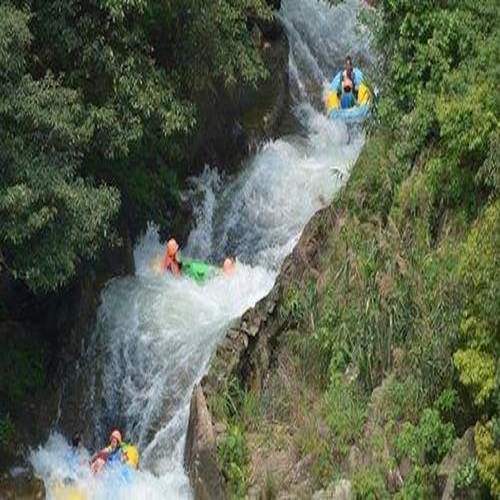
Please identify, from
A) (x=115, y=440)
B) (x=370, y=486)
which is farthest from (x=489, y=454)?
(x=115, y=440)

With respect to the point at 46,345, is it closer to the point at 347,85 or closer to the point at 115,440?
the point at 115,440

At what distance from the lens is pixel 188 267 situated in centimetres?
1673

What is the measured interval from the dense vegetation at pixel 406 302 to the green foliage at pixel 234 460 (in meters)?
0.02

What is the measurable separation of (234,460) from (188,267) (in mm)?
4688

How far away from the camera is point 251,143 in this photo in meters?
19.0

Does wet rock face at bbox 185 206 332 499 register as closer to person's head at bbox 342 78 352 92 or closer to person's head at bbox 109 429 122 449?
person's head at bbox 109 429 122 449

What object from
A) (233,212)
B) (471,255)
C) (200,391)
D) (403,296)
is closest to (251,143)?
(233,212)

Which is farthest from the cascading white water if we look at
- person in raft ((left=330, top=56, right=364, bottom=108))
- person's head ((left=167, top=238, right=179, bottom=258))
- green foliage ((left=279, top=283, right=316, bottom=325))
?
green foliage ((left=279, top=283, right=316, bottom=325))

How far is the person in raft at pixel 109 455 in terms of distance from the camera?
14.2 meters

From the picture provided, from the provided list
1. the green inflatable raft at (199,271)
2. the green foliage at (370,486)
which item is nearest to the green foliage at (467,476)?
the green foliage at (370,486)

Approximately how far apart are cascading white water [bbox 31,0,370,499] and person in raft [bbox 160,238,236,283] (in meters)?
0.14

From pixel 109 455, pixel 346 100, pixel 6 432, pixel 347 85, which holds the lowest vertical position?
pixel 6 432

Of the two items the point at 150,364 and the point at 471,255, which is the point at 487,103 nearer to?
the point at 471,255

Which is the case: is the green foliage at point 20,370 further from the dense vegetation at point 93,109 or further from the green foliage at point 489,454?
the green foliage at point 489,454
